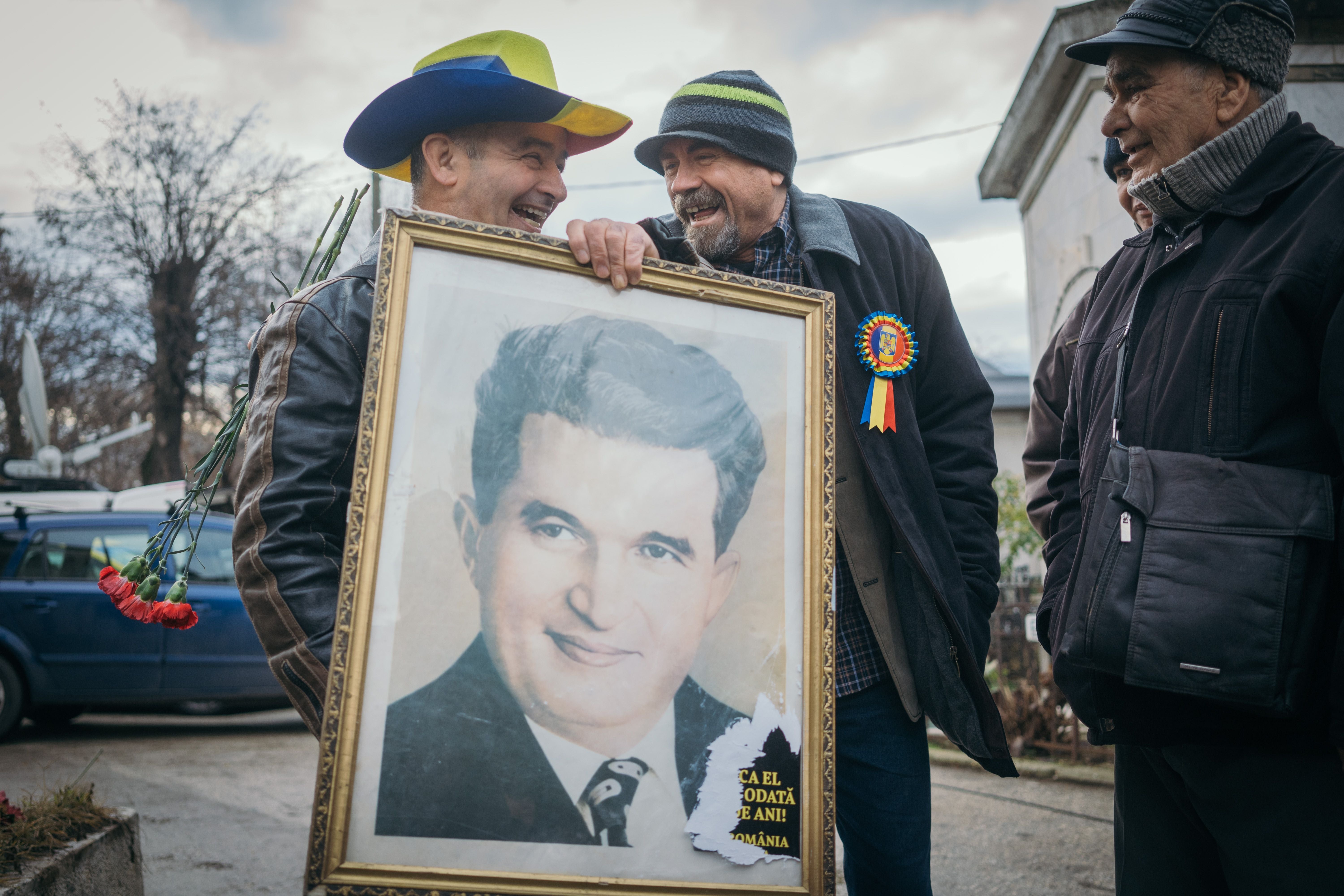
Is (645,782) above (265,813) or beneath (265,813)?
above

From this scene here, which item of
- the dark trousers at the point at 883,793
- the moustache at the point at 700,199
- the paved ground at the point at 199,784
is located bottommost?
the paved ground at the point at 199,784

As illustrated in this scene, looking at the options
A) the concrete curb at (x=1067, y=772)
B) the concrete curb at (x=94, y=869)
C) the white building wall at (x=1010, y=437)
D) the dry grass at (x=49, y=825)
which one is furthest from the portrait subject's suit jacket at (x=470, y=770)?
the white building wall at (x=1010, y=437)

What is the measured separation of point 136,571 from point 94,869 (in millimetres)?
1620

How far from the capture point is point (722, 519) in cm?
156

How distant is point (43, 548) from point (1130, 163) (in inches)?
339

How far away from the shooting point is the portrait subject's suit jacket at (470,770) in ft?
4.25

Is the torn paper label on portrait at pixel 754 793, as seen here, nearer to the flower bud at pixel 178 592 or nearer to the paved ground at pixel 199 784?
the flower bud at pixel 178 592

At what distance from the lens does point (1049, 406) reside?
2.63 meters

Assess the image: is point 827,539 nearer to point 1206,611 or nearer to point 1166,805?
point 1206,611

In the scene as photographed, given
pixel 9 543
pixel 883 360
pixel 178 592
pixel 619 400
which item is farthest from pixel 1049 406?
pixel 9 543

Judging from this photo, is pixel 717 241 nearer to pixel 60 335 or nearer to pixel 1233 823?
pixel 1233 823

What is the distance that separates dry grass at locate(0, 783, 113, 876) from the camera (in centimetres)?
273

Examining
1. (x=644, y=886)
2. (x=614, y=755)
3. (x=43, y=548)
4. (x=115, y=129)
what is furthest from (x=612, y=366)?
(x=115, y=129)

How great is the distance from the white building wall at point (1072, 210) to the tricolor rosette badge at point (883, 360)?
4.96 metres
